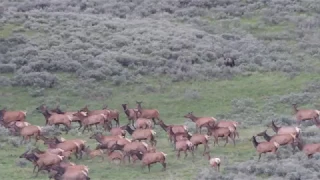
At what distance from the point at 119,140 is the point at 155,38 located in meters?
18.7

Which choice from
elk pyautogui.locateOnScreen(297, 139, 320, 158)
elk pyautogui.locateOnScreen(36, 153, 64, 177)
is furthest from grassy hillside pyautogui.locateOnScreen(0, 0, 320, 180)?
elk pyautogui.locateOnScreen(36, 153, 64, 177)

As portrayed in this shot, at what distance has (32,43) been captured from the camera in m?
37.0

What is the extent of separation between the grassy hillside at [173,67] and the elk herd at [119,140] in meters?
0.35

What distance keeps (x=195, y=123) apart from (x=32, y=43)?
588 inches

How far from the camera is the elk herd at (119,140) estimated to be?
18597 millimetres

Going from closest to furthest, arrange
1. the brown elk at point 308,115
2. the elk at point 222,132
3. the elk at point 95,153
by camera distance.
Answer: the elk at point 95,153 → the elk at point 222,132 → the brown elk at point 308,115

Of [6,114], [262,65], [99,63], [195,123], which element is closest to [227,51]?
[262,65]

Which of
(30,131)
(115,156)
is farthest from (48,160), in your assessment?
(30,131)

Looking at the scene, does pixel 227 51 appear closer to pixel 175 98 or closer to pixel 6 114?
pixel 175 98

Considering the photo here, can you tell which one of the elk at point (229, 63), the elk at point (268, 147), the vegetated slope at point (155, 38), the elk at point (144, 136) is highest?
the vegetated slope at point (155, 38)

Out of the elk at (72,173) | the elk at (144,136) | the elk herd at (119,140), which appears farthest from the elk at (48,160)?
the elk at (144,136)

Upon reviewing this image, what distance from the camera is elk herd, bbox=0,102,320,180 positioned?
1860 cm

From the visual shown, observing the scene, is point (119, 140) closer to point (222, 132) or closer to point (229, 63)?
point (222, 132)

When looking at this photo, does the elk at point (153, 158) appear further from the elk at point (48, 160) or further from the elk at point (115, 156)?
the elk at point (48, 160)
